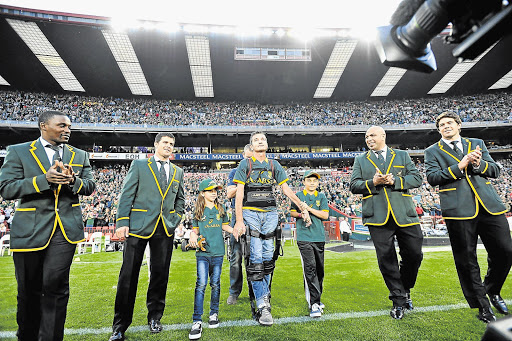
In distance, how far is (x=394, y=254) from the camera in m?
3.04

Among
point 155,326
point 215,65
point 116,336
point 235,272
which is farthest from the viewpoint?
point 215,65

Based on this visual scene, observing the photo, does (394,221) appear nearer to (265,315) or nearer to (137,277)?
(265,315)

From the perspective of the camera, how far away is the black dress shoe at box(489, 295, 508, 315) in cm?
280

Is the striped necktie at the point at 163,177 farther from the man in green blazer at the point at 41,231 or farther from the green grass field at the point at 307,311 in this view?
the green grass field at the point at 307,311

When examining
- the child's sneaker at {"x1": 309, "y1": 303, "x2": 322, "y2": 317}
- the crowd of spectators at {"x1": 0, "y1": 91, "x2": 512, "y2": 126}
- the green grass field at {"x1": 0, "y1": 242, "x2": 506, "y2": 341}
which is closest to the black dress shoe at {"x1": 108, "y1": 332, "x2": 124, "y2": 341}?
the green grass field at {"x1": 0, "y1": 242, "x2": 506, "y2": 341}

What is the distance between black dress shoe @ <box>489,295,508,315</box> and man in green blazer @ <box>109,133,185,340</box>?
356cm

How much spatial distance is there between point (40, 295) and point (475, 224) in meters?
4.12

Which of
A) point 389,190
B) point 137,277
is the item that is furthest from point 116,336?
point 389,190

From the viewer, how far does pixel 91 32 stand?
2066cm

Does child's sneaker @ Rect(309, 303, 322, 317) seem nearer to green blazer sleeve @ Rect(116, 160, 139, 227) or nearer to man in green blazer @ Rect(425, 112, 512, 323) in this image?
man in green blazer @ Rect(425, 112, 512, 323)

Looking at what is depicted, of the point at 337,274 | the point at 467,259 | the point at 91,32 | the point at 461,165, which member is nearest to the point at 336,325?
the point at 467,259

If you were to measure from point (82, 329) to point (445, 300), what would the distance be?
421 cm

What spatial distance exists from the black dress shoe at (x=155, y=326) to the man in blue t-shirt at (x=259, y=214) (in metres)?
1.03

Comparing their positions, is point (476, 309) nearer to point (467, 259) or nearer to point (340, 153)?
point (467, 259)
